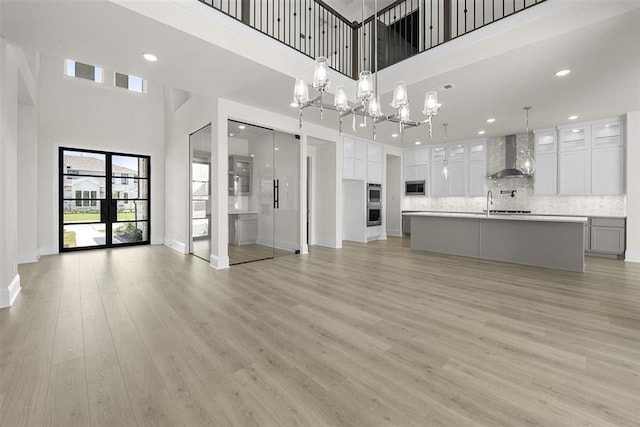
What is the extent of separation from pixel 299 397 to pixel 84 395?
4.09 ft

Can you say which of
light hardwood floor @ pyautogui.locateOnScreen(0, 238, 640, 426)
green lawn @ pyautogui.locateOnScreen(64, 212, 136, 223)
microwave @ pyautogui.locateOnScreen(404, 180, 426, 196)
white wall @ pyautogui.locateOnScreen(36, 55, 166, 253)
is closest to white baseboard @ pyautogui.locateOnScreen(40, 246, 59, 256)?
white wall @ pyautogui.locateOnScreen(36, 55, 166, 253)

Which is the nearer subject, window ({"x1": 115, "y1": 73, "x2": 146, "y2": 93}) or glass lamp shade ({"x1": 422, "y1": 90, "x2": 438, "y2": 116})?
glass lamp shade ({"x1": 422, "y1": 90, "x2": 438, "y2": 116})

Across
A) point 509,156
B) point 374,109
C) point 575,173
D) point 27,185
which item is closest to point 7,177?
point 27,185

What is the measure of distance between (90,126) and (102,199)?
1.67 m

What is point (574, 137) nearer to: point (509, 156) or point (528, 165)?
point (509, 156)

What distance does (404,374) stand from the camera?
1802mm

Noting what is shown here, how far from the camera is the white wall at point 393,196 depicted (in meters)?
9.01

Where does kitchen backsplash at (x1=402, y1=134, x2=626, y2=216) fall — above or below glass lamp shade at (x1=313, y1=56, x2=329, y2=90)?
below

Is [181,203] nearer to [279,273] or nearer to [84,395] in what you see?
[279,273]

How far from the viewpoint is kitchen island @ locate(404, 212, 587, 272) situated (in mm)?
4520

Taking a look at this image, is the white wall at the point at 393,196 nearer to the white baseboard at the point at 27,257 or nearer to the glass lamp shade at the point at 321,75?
the glass lamp shade at the point at 321,75

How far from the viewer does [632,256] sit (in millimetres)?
5312

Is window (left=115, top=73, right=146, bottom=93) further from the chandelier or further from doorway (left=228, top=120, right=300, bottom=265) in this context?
the chandelier

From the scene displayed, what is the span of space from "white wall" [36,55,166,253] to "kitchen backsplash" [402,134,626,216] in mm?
8441
